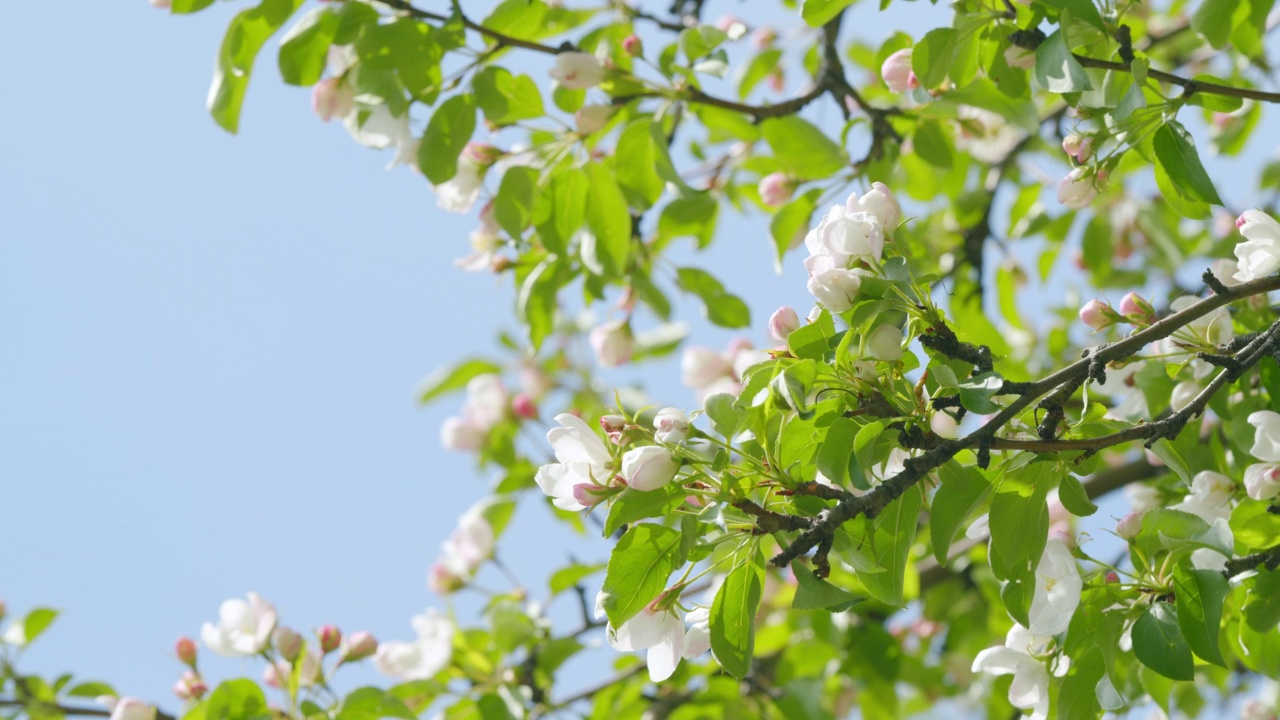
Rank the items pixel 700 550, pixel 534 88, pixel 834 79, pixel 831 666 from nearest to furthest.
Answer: pixel 700 550
pixel 534 88
pixel 834 79
pixel 831 666

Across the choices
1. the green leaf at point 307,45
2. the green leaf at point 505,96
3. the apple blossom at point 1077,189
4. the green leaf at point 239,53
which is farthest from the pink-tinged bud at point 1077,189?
the green leaf at point 239,53

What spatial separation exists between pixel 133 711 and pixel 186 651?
217 mm

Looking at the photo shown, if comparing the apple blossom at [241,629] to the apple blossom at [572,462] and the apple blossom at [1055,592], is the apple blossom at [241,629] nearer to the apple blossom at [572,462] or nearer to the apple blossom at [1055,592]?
the apple blossom at [572,462]

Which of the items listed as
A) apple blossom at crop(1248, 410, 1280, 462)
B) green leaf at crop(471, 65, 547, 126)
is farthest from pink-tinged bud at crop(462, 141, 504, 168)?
apple blossom at crop(1248, 410, 1280, 462)

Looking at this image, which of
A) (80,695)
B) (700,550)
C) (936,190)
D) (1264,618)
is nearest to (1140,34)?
(936,190)

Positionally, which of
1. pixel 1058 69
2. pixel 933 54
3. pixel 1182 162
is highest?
pixel 933 54

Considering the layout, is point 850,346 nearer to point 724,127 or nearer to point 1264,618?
point 1264,618

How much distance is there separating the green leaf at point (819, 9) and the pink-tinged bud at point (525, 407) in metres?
→ 1.77

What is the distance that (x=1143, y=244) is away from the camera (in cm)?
378

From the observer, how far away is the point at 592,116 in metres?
2.00

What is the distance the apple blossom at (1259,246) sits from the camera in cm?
130

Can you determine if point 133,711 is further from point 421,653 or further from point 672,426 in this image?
point 672,426

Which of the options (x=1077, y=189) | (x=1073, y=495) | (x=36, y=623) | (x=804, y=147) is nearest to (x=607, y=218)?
(x=804, y=147)

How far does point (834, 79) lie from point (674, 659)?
1362 mm
